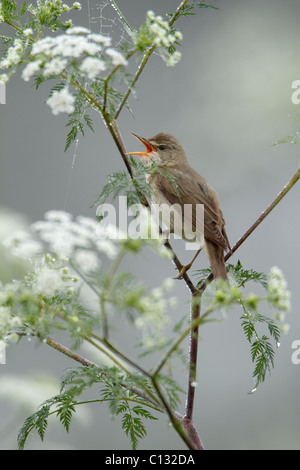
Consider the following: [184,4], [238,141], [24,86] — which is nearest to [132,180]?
[184,4]

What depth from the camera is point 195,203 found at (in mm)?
2936

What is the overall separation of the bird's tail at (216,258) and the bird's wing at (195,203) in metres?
0.03

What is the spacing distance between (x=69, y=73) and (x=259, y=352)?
92 centimetres

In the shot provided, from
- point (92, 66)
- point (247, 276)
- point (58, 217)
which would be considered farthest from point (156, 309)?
point (247, 276)

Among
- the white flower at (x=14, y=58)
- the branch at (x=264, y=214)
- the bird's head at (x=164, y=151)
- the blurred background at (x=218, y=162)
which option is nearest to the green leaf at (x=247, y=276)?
the branch at (x=264, y=214)

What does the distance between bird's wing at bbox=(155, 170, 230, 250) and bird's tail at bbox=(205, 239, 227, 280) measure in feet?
0.09

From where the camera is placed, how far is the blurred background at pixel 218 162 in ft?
15.0

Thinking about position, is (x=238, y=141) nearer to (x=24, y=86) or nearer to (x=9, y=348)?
(x=24, y=86)

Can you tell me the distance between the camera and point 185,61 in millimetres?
5496

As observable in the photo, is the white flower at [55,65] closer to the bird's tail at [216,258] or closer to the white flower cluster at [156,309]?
the white flower cluster at [156,309]

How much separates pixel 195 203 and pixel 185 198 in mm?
57

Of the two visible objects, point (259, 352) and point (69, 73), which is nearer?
point (69, 73)

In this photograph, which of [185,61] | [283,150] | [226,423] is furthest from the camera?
[185,61]

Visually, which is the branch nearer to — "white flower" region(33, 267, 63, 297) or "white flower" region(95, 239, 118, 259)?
"white flower" region(33, 267, 63, 297)
